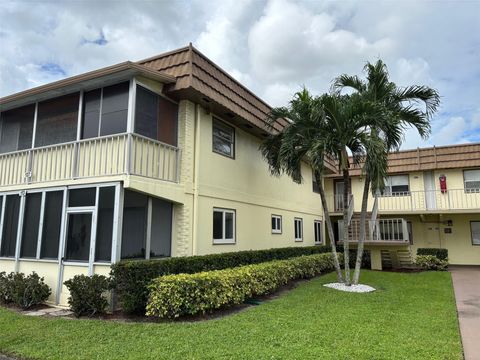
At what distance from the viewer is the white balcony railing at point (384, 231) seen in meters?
17.2

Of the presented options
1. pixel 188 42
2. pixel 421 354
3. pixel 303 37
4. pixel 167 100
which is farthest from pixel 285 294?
pixel 303 37

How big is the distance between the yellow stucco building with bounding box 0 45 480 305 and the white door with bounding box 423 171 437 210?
39.0 ft

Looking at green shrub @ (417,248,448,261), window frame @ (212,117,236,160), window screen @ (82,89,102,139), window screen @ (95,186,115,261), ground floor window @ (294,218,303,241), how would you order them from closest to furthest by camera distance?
window screen @ (95,186,115,261), window screen @ (82,89,102,139), window frame @ (212,117,236,160), green shrub @ (417,248,448,261), ground floor window @ (294,218,303,241)

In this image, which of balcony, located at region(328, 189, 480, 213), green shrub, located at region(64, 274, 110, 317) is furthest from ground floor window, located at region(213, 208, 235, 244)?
balcony, located at region(328, 189, 480, 213)

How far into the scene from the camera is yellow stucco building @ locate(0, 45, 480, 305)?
29.9 ft

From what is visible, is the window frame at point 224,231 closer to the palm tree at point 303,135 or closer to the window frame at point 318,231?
the palm tree at point 303,135

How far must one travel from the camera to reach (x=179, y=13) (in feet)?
39.8

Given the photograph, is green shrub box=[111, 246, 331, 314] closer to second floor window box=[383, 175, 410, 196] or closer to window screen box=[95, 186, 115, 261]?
window screen box=[95, 186, 115, 261]

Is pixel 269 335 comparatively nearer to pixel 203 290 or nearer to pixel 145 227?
pixel 203 290

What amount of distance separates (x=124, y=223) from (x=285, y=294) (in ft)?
16.9

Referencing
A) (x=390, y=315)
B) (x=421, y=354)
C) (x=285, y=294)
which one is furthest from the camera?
(x=285, y=294)

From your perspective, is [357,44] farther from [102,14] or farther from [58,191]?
[58,191]

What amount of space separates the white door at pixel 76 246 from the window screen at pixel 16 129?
12.8ft

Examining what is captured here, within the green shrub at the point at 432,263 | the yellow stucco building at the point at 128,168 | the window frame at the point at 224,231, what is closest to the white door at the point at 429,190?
the green shrub at the point at 432,263
